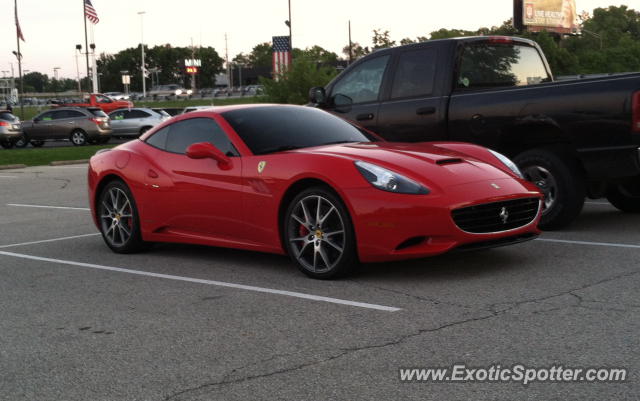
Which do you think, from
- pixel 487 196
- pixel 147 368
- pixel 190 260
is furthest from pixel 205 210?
pixel 147 368

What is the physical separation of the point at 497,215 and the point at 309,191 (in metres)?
1.43

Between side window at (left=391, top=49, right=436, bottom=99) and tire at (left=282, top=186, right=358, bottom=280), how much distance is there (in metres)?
3.46

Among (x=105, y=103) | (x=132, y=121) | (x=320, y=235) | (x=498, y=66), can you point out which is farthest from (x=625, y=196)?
(x=105, y=103)

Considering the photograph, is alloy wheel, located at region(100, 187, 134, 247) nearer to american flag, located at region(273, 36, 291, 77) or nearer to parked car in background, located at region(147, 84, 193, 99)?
american flag, located at region(273, 36, 291, 77)

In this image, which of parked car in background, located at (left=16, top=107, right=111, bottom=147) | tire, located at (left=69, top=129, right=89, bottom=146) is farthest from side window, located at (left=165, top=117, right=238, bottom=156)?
tire, located at (left=69, top=129, right=89, bottom=146)

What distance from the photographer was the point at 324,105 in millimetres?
10844

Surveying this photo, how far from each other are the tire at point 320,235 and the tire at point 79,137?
106ft

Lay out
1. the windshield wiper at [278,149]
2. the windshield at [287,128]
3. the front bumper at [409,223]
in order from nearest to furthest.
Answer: the front bumper at [409,223], the windshield wiper at [278,149], the windshield at [287,128]

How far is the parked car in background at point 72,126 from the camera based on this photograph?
37.4 metres

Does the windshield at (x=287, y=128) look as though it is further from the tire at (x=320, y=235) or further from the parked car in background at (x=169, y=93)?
the parked car in background at (x=169, y=93)

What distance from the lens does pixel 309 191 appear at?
674 centimetres

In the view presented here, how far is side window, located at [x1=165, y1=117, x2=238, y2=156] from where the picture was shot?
25.1 feet

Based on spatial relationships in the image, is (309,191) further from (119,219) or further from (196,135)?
(119,219)

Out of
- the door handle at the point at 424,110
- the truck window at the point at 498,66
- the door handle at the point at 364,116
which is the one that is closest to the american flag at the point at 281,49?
the door handle at the point at 364,116
